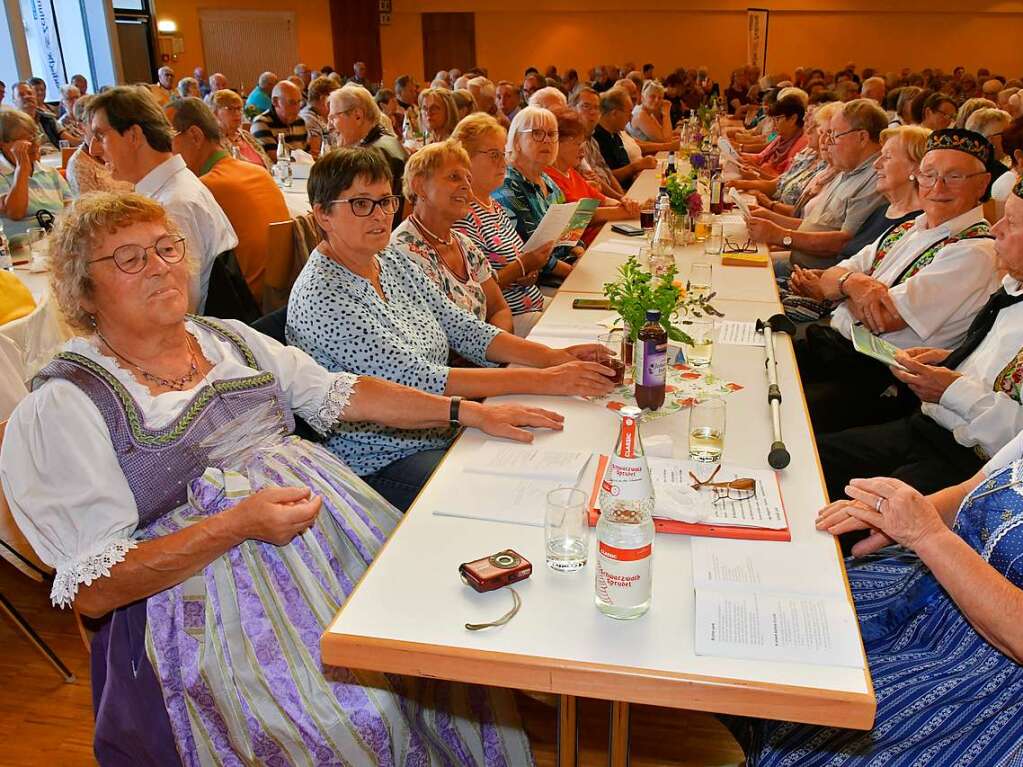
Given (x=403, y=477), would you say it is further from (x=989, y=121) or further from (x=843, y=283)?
(x=989, y=121)

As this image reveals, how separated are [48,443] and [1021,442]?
5.99ft

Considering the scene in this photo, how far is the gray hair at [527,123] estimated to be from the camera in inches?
158

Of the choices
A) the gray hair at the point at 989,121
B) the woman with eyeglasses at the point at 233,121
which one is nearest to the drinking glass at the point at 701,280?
the gray hair at the point at 989,121

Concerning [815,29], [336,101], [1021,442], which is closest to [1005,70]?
[815,29]

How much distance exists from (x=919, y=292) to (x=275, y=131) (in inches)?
251

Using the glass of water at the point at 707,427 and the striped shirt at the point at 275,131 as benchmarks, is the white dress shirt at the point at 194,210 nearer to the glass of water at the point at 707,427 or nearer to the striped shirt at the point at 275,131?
the glass of water at the point at 707,427

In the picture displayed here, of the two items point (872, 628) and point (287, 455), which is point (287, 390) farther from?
point (872, 628)

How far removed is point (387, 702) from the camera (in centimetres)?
152

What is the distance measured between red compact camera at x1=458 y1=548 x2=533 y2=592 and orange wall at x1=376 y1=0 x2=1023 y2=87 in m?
19.6

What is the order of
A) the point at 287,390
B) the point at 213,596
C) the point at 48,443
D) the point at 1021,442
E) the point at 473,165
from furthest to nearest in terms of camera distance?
the point at 473,165
the point at 287,390
the point at 1021,442
the point at 213,596
the point at 48,443

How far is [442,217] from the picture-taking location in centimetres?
288

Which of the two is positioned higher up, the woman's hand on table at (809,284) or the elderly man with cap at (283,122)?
the elderly man with cap at (283,122)

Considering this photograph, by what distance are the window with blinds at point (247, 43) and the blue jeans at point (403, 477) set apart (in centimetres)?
1664

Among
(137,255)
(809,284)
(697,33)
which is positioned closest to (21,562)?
(137,255)
